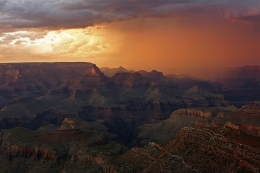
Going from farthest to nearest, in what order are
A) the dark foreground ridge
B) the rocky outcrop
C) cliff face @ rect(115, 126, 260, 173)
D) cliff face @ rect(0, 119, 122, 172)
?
1. the rocky outcrop
2. cliff face @ rect(0, 119, 122, 172)
3. the dark foreground ridge
4. cliff face @ rect(115, 126, 260, 173)

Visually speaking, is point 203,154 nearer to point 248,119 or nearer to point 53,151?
point 53,151

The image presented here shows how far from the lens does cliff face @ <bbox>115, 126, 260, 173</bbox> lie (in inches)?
3290

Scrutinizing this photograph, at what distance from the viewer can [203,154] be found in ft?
302

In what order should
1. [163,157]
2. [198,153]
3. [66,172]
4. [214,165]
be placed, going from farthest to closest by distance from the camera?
[66,172], [163,157], [198,153], [214,165]

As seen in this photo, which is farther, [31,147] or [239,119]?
[239,119]

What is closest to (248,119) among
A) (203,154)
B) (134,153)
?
(134,153)

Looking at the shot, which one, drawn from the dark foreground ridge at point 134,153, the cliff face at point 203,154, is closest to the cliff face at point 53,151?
the dark foreground ridge at point 134,153

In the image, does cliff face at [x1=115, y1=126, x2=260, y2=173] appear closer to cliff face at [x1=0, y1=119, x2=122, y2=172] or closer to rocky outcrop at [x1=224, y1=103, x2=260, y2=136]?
cliff face at [x1=0, y1=119, x2=122, y2=172]

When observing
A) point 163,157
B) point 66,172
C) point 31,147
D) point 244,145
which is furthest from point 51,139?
point 244,145

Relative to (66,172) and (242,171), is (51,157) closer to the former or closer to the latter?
(66,172)

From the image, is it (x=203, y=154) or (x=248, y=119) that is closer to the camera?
(x=203, y=154)

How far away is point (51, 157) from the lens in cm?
15512

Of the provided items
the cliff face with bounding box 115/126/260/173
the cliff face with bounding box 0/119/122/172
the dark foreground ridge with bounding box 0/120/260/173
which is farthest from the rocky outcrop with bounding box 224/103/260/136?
the cliff face with bounding box 115/126/260/173

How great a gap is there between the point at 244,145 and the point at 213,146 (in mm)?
A: 7781
